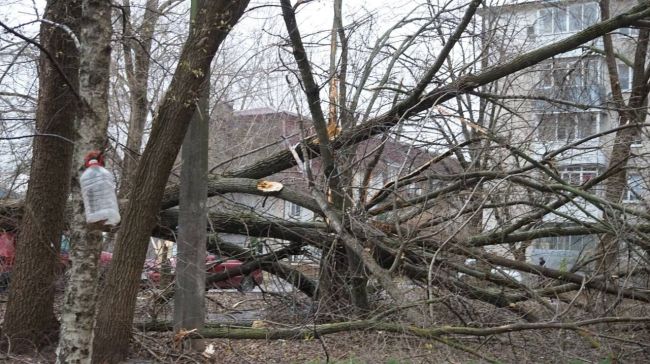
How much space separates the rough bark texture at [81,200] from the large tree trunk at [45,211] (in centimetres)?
246

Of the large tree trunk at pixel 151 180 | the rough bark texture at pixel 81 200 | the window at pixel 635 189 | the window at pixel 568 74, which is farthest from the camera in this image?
the window at pixel 568 74

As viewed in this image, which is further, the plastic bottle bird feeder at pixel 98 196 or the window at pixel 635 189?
the window at pixel 635 189

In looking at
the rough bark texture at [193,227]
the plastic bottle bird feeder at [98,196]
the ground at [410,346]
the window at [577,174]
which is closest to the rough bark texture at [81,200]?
the plastic bottle bird feeder at [98,196]

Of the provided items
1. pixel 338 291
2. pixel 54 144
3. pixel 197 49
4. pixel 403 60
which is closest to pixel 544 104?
pixel 403 60

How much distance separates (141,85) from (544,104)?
8146mm

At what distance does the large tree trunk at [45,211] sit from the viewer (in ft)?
21.8

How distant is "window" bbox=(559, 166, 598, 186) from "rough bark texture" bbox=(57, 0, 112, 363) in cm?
576

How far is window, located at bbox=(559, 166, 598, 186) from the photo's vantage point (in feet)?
27.3

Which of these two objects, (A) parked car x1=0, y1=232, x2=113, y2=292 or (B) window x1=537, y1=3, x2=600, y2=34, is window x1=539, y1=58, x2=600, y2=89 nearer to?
(B) window x1=537, y1=3, x2=600, y2=34

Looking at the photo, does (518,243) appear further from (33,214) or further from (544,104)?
(33,214)

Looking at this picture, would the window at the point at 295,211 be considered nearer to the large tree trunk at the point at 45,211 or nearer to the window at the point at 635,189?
the large tree trunk at the point at 45,211

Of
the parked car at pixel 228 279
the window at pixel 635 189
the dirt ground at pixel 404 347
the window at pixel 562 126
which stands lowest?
the dirt ground at pixel 404 347

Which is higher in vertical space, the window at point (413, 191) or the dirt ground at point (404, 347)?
the window at point (413, 191)

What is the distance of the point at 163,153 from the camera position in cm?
598
